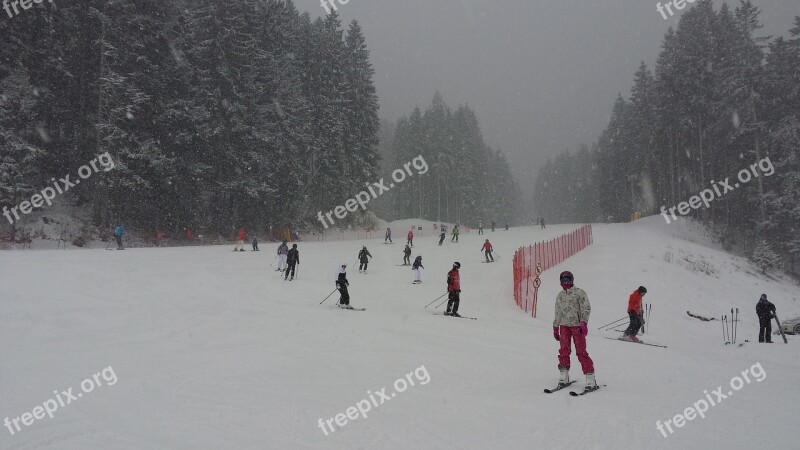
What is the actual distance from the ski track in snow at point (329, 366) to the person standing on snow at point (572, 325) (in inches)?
15.2

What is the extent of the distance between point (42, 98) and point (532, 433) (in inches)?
1451

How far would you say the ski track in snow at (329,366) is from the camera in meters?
5.75

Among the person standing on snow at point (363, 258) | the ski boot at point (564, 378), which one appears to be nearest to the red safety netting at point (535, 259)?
the person standing on snow at point (363, 258)

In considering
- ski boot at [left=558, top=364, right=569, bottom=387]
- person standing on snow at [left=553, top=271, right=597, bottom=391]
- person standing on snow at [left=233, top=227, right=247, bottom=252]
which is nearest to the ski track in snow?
ski boot at [left=558, top=364, right=569, bottom=387]

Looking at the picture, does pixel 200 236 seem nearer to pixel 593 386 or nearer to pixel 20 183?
pixel 20 183

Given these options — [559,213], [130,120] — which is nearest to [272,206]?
[130,120]

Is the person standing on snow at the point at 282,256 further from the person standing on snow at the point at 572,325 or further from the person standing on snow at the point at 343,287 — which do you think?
the person standing on snow at the point at 572,325

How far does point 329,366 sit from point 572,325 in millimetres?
4447

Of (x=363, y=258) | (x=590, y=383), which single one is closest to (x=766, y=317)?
(x=590, y=383)

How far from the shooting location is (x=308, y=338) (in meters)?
11.7

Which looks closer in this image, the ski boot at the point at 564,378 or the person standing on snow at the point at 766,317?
the ski boot at the point at 564,378

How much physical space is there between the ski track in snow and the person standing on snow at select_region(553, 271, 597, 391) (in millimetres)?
385

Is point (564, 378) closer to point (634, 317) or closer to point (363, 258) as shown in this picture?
point (634, 317)

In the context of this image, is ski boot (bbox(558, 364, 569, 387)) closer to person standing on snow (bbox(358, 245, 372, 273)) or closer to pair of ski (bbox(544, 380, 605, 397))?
pair of ski (bbox(544, 380, 605, 397))
